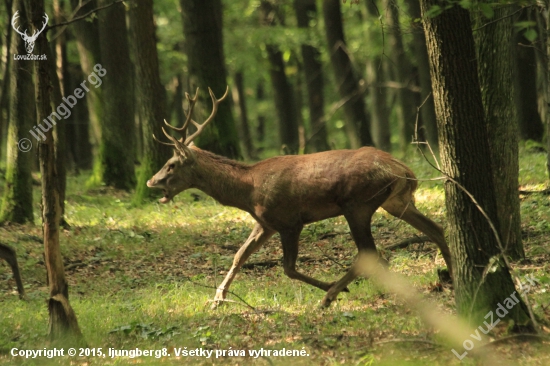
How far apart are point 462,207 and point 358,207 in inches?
76.4

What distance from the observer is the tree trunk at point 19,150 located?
512 inches

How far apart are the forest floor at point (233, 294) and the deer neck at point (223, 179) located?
1.16 metres

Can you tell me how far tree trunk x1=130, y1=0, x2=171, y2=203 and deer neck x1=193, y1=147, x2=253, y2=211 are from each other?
5847 mm

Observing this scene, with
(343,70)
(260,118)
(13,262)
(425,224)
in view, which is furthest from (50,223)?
(260,118)

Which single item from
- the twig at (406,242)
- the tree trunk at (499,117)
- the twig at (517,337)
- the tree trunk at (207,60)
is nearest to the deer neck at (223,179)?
the twig at (406,242)

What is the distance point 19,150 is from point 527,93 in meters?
11.9

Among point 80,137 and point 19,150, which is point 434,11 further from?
point 80,137

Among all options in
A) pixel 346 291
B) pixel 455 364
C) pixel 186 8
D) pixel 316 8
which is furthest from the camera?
pixel 316 8

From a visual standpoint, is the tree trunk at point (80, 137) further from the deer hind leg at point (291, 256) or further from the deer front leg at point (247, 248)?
the deer hind leg at point (291, 256)

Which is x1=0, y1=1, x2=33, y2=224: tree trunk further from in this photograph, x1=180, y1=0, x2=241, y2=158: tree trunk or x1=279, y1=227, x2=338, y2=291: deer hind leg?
x1=279, y1=227, x2=338, y2=291: deer hind leg

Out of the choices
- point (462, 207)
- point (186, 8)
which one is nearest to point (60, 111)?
point (186, 8)

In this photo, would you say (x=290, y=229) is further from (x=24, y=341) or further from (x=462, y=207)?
(x=24, y=341)

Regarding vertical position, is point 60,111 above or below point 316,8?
below

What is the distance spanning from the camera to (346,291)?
27.2 ft
